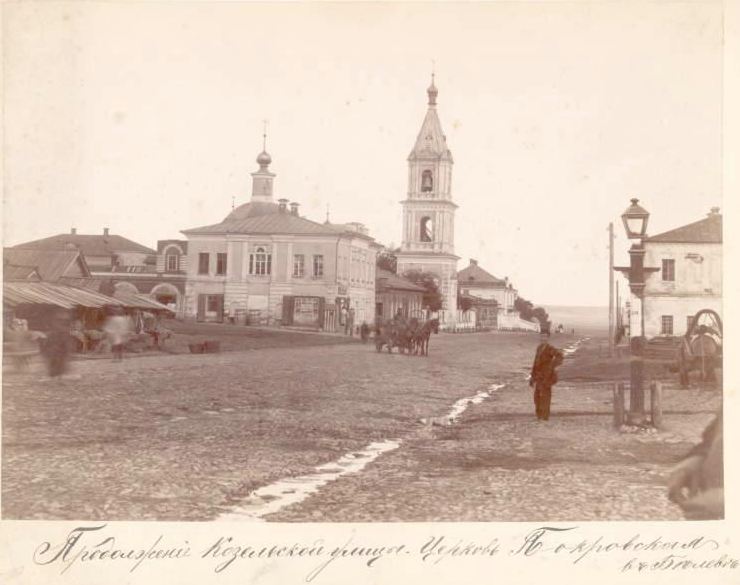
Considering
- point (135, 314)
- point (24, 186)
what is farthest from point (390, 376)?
point (24, 186)

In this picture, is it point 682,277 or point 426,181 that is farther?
point 426,181

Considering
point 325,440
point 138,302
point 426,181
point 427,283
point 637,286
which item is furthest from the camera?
point 427,283

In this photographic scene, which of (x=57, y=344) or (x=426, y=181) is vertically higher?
(x=426, y=181)

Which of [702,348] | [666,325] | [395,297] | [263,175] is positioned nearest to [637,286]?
[666,325]

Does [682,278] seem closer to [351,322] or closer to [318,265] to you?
[351,322]

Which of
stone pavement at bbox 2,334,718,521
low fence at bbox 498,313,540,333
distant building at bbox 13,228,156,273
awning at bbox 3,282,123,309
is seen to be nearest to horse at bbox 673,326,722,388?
stone pavement at bbox 2,334,718,521

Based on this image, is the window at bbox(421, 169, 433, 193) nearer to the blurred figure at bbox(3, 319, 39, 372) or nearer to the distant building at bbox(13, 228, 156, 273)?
the distant building at bbox(13, 228, 156, 273)
